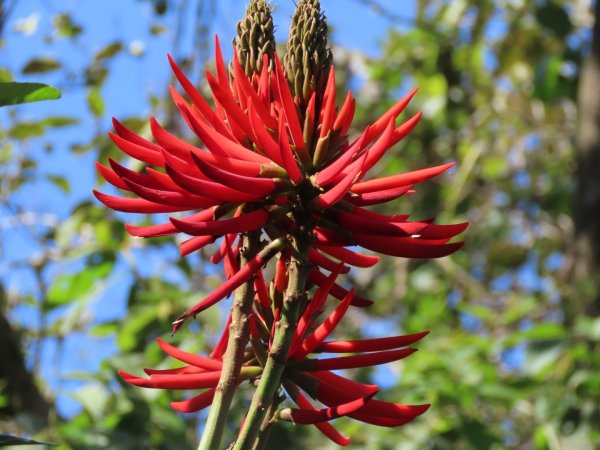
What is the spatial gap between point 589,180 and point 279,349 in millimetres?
3079

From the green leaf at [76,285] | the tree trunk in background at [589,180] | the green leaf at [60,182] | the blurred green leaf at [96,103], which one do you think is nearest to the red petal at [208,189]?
the green leaf at [76,285]

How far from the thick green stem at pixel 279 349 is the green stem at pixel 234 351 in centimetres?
2

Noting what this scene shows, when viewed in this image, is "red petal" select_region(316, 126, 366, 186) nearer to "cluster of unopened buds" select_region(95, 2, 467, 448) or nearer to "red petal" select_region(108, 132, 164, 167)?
"cluster of unopened buds" select_region(95, 2, 467, 448)

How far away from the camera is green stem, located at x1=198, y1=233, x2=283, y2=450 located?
75 centimetres

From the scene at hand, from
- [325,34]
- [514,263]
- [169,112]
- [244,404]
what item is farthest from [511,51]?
[325,34]

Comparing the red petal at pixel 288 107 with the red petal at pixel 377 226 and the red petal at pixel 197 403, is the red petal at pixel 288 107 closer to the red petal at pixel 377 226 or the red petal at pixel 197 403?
the red petal at pixel 377 226

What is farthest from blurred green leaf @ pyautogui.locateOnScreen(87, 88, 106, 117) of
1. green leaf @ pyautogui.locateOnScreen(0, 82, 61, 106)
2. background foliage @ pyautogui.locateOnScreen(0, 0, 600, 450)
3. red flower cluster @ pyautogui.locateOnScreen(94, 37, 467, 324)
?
red flower cluster @ pyautogui.locateOnScreen(94, 37, 467, 324)

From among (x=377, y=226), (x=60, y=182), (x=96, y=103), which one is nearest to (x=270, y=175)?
(x=377, y=226)

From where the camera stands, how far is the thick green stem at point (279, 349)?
2.48ft

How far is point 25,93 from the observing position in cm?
98

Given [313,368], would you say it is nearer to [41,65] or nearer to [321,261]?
[321,261]

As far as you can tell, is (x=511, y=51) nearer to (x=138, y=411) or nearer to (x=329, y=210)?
(x=138, y=411)

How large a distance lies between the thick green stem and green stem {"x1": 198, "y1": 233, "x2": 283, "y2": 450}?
19 millimetres

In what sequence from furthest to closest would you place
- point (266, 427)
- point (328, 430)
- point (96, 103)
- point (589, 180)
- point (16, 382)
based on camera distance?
point (589, 180) < point (96, 103) < point (16, 382) < point (328, 430) < point (266, 427)
